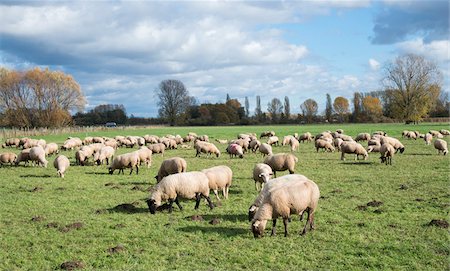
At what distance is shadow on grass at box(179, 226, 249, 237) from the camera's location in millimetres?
10844

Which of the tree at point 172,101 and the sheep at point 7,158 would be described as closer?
the sheep at point 7,158

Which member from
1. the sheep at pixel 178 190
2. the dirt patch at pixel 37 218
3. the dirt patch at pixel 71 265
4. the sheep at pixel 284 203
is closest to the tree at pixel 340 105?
the sheep at pixel 178 190

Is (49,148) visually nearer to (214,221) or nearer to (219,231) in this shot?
(214,221)

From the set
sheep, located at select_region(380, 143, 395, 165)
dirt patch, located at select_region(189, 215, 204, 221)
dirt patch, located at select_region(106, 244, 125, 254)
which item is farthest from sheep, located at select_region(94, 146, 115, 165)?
sheep, located at select_region(380, 143, 395, 165)

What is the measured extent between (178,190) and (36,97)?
76110mm

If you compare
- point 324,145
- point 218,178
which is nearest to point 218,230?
point 218,178

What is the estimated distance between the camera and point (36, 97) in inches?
3140

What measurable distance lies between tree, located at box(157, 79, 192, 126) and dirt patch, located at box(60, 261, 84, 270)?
117640mm

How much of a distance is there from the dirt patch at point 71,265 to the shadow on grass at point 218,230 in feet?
10.3

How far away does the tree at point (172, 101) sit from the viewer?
414 ft

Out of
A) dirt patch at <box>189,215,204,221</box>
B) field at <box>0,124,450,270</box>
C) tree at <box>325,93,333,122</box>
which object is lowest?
field at <box>0,124,450,270</box>

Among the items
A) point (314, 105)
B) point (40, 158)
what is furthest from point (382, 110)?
point (40, 158)

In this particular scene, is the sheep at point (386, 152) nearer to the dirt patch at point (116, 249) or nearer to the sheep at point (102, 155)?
the sheep at point (102, 155)

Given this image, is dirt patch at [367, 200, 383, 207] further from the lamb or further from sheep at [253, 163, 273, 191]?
the lamb
